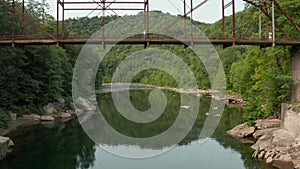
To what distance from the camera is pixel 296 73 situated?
23.9m

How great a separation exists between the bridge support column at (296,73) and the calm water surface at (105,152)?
4.53 m

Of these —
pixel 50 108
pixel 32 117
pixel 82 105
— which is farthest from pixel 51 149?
pixel 82 105

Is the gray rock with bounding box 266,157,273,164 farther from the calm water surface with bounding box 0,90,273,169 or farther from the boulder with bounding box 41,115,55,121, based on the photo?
the boulder with bounding box 41,115,55,121

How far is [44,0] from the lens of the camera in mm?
44094

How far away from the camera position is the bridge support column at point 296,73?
23484 millimetres

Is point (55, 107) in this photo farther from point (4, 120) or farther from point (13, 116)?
point (4, 120)

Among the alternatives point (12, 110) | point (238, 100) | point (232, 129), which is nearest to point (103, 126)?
point (12, 110)

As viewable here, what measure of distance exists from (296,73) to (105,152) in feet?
44.7

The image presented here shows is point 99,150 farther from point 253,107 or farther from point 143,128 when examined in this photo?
point 253,107

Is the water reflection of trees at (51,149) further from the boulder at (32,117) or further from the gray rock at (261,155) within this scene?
the gray rock at (261,155)

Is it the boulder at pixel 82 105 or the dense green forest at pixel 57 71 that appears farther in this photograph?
Answer: the boulder at pixel 82 105

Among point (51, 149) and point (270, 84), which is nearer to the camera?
point (51, 149)

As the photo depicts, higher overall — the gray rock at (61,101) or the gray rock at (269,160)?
the gray rock at (61,101)

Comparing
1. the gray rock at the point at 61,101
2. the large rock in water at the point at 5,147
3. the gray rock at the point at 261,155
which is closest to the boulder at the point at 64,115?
the gray rock at the point at 61,101
